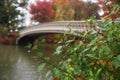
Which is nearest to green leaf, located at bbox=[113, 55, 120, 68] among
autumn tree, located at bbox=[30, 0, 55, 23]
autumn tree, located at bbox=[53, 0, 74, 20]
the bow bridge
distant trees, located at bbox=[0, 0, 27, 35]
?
the bow bridge

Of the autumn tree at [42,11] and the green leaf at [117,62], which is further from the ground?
the green leaf at [117,62]

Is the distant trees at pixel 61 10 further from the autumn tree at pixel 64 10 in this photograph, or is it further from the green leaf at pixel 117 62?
the green leaf at pixel 117 62

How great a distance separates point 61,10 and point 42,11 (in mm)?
5693

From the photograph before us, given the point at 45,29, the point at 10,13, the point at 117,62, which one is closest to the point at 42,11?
the point at 10,13

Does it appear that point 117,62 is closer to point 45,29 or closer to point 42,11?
point 45,29

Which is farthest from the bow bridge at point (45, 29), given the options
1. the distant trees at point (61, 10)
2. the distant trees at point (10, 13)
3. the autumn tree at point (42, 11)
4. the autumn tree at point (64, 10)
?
the autumn tree at point (42, 11)

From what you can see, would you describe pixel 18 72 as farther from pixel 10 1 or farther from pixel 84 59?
pixel 10 1

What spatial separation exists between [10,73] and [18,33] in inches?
1100

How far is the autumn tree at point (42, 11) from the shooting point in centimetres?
5269

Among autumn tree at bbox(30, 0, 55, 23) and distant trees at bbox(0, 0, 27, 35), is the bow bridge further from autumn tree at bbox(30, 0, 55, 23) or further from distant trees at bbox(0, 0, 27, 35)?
autumn tree at bbox(30, 0, 55, 23)

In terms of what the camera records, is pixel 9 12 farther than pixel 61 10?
No

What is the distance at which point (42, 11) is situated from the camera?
54062 mm

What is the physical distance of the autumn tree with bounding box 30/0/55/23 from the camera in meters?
52.7

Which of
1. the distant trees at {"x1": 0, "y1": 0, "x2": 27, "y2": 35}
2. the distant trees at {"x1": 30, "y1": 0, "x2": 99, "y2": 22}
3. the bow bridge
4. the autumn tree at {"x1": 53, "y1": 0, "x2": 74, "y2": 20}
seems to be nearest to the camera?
the bow bridge
